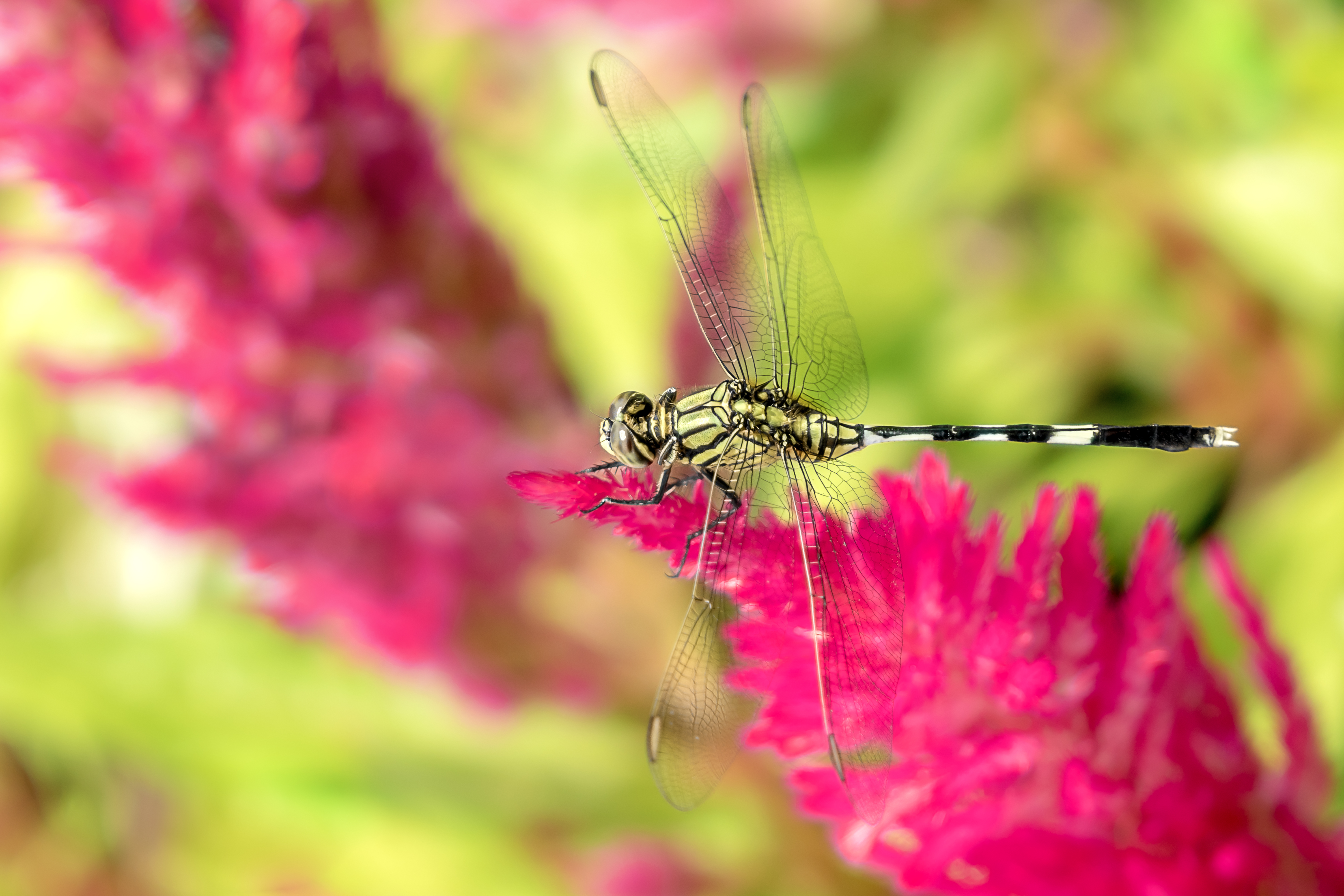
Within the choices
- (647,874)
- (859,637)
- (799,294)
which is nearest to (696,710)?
(859,637)

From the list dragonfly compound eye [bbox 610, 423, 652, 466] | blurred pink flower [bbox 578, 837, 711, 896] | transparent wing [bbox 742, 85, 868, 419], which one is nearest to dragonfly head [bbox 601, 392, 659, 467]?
dragonfly compound eye [bbox 610, 423, 652, 466]

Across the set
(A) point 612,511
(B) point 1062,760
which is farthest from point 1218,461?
(A) point 612,511

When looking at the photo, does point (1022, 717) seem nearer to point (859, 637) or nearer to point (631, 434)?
point (859, 637)

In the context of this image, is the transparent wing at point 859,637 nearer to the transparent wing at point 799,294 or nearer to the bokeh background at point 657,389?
the transparent wing at point 799,294

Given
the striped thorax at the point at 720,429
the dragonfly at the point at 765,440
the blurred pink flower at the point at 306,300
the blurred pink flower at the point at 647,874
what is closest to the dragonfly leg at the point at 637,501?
the dragonfly at the point at 765,440

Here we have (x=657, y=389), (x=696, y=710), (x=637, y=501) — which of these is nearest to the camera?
(x=637, y=501)

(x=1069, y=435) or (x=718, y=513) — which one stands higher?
(x=1069, y=435)

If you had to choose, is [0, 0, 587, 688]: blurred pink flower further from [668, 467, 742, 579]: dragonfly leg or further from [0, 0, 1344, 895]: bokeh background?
[668, 467, 742, 579]: dragonfly leg
